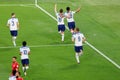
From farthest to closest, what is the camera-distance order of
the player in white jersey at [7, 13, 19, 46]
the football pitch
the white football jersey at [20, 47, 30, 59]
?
the player in white jersey at [7, 13, 19, 46]
the football pitch
the white football jersey at [20, 47, 30, 59]

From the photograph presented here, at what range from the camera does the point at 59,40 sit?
34750 mm

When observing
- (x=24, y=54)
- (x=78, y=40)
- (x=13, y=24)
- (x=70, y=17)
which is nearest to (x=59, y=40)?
(x=70, y=17)

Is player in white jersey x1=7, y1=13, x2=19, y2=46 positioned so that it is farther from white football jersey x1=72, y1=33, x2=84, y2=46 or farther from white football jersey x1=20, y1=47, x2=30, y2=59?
white football jersey x1=20, y1=47, x2=30, y2=59

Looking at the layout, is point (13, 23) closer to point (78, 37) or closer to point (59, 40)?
point (59, 40)

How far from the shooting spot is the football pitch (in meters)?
28.5

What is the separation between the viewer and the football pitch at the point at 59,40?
28.5 metres

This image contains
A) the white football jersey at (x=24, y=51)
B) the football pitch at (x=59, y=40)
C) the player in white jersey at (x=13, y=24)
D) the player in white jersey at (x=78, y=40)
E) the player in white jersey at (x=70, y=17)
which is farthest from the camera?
the player in white jersey at (x=70, y=17)

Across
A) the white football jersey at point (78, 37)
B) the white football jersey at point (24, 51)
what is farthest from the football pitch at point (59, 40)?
the white football jersey at point (78, 37)

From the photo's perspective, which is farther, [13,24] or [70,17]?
[70,17]

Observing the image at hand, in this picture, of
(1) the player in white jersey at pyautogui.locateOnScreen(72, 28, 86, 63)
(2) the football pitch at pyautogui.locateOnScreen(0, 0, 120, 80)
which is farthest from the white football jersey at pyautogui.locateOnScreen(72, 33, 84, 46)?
(2) the football pitch at pyautogui.locateOnScreen(0, 0, 120, 80)

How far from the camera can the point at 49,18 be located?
41.1 m

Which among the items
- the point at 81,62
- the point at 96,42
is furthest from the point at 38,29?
the point at 81,62

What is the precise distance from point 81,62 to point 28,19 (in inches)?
463

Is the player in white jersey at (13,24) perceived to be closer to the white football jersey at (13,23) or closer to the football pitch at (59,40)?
the white football jersey at (13,23)
